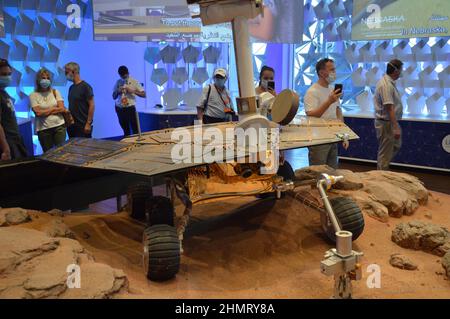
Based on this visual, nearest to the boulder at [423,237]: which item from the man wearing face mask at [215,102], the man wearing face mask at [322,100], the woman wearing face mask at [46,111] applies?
the man wearing face mask at [322,100]

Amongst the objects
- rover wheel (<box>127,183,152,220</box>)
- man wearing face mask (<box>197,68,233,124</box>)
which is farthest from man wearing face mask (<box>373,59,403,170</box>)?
rover wheel (<box>127,183,152,220</box>)

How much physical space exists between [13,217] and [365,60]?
634 cm

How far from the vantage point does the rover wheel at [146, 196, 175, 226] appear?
3.59m

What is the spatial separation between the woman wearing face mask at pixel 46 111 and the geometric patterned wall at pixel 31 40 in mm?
2632

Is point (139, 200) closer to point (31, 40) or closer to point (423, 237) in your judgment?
point (423, 237)

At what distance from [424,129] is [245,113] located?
4.67 m

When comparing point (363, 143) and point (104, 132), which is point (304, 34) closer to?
point (363, 143)

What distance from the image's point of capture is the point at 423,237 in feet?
11.5

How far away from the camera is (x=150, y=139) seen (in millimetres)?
3895

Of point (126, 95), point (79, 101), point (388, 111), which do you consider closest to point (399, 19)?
point (388, 111)

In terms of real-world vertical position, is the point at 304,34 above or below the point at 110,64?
above

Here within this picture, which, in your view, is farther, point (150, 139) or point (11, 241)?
point (150, 139)

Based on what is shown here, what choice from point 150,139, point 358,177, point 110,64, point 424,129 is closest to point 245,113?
point 150,139
